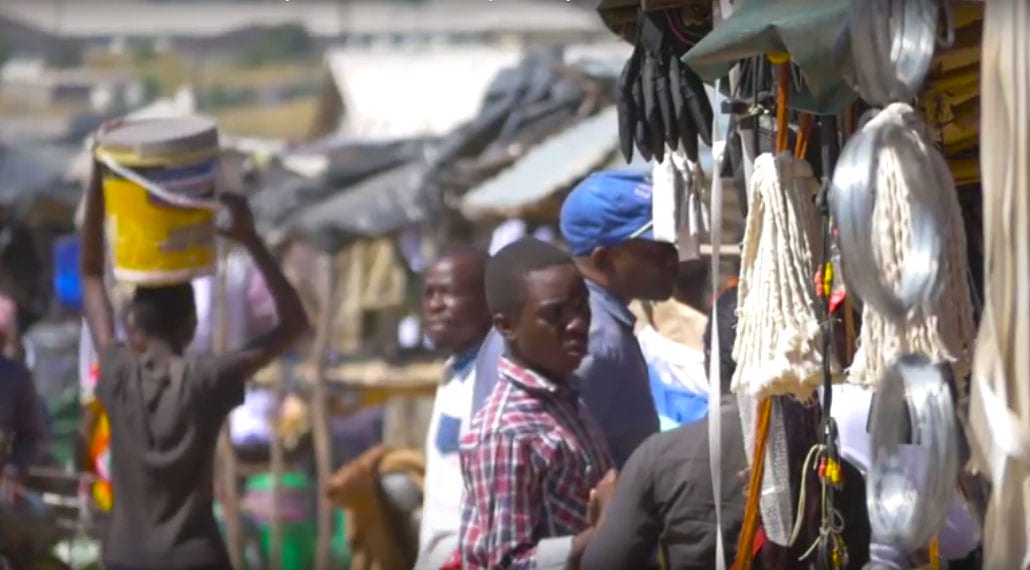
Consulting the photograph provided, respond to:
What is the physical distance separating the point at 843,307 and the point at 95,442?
5626mm

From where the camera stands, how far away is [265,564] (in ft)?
33.2

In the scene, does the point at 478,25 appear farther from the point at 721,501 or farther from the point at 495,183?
the point at 721,501

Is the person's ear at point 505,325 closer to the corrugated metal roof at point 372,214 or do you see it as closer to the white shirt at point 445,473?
the white shirt at point 445,473

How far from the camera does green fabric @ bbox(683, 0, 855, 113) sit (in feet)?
11.3

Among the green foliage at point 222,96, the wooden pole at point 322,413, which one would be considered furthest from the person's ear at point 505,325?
the green foliage at point 222,96

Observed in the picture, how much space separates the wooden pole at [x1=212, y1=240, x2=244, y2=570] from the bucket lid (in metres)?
3.89

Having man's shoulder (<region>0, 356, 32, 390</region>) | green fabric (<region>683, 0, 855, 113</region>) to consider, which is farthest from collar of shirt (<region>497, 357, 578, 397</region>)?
man's shoulder (<region>0, 356, 32, 390</region>)

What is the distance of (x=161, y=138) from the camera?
5.80m

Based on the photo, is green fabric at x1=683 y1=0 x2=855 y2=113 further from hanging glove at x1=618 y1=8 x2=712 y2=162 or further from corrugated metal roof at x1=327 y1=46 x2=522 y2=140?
corrugated metal roof at x1=327 y1=46 x2=522 y2=140

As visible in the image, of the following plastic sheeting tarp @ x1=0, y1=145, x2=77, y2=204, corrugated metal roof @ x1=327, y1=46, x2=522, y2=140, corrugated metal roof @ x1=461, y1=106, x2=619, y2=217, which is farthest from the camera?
plastic sheeting tarp @ x1=0, y1=145, x2=77, y2=204

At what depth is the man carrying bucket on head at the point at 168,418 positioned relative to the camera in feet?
18.5

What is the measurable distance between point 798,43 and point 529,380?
1289 millimetres

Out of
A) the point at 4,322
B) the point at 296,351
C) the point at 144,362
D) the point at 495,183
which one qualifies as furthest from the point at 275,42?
the point at 144,362

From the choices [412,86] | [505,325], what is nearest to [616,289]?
[505,325]
